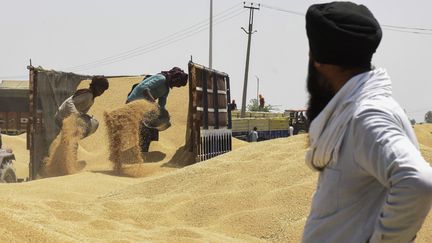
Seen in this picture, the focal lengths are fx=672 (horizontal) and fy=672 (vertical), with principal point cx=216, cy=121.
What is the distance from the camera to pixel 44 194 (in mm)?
8898

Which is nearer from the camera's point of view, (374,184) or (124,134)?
(374,184)

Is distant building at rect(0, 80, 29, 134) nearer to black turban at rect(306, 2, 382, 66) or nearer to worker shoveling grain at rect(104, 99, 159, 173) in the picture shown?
worker shoveling grain at rect(104, 99, 159, 173)

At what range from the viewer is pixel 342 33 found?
207cm

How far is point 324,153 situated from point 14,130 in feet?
89.8

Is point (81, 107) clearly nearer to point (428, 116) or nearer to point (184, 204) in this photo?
point (184, 204)

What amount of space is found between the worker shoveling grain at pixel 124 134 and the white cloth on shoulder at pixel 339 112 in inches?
410

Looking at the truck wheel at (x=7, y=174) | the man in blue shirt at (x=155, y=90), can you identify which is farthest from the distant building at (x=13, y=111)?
the truck wheel at (x=7, y=174)

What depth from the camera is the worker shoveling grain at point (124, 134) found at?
12.4m

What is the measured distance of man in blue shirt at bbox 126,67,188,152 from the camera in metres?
13.6

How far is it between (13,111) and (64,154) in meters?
16.4

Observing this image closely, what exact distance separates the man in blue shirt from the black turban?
37.8ft

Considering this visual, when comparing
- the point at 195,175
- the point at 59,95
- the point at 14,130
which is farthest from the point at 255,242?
the point at 14,130

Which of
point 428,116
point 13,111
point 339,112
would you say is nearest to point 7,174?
point 339,112

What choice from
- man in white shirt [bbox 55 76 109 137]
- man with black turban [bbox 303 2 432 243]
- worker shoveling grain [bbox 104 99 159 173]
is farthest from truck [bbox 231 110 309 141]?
man with black turban [bbox 303 2 432 243]
